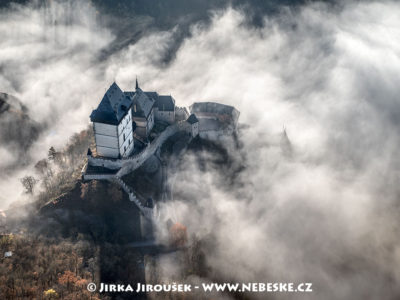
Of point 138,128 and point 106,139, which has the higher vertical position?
point 138,128

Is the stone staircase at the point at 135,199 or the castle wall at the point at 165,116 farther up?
the castle wall at the point at 165,116

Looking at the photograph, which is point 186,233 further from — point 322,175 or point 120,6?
point 120,6

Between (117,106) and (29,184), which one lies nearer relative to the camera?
(117,106)

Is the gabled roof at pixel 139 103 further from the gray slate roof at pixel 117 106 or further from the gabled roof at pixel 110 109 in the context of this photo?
the gabled roof at pixel 110 109

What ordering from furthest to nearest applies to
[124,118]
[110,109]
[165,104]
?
[165,104]
[124,118]
[110,109]

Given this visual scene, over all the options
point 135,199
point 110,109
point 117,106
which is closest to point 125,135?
point 117,106

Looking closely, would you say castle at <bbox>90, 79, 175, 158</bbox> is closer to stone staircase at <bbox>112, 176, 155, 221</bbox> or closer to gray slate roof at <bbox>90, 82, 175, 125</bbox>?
gray slate roof at <bbox>90, 82, 175, 125</bbox>

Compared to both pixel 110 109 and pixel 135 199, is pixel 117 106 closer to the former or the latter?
pixel 110 109

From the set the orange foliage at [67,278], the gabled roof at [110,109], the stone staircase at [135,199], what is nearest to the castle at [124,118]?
the gabled roof at [110,109]

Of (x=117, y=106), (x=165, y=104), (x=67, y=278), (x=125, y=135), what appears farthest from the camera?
(x=165, y=104)
